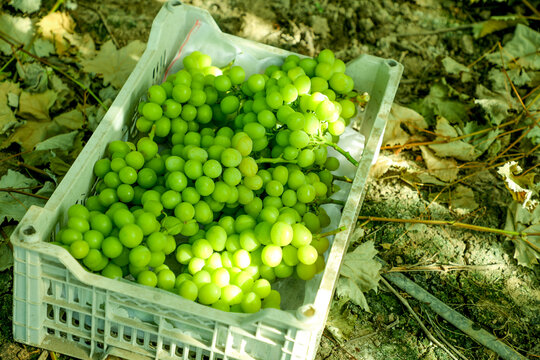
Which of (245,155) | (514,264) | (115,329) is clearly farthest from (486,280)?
(115,329)

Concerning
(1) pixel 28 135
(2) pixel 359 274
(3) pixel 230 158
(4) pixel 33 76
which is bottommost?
(2) pixel 359 274

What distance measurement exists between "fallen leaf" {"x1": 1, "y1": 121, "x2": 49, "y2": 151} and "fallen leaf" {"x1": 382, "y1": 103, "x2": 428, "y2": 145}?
1.39 meters

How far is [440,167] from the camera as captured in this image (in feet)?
7.34

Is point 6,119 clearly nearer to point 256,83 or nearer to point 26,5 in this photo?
point 26,5

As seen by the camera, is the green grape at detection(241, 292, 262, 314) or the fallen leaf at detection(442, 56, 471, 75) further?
the fallen leaf at detection(442, 56, 471, 75)

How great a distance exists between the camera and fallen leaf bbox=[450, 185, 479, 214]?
2.14m

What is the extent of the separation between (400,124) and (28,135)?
1.54 m

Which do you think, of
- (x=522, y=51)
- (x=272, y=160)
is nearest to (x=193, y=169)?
(x=272, y=160)

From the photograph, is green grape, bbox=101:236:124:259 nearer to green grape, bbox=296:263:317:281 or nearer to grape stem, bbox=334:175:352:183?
green grape, bbox=296:263:317:281

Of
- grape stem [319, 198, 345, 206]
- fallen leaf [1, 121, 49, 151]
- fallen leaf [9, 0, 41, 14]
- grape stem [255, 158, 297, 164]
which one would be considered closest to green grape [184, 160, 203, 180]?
grape stem [255, 158, 297, 164]

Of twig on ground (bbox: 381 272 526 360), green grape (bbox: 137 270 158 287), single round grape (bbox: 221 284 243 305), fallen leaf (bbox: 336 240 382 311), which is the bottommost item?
twig on ground (bbox: 381 272 526 360)

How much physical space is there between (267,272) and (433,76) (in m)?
1.50

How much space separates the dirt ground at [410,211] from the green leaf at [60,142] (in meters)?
0.50

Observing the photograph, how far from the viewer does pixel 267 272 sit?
5.03ft
